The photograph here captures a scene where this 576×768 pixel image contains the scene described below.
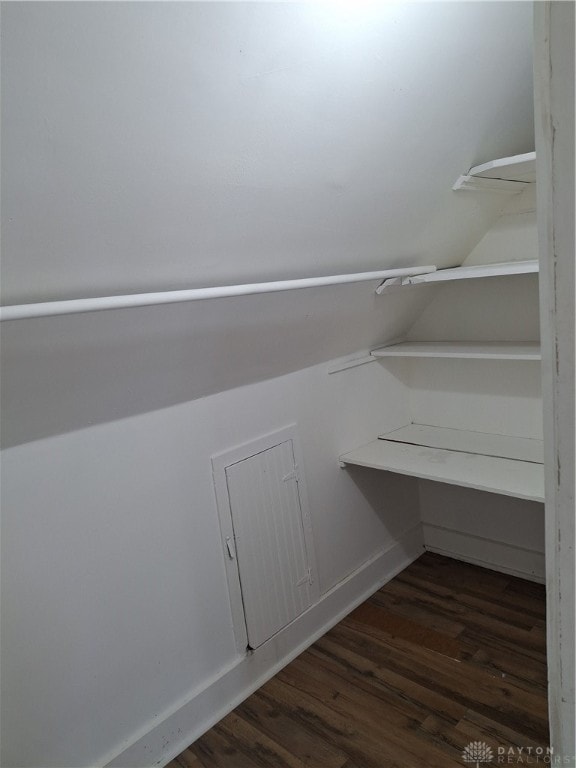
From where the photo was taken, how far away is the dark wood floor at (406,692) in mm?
1941

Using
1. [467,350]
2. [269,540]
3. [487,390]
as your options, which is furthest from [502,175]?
[269,540]

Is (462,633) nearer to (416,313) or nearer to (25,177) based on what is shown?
(416,313)

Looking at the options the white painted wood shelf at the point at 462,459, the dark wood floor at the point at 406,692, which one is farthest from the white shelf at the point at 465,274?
the dark wood floor at the point at 406,692

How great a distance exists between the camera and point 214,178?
55.5 inches

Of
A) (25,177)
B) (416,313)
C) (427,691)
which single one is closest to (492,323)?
(416,313)

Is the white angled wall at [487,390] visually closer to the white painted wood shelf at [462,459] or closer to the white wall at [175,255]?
the white painted wood shelf at [462,459]

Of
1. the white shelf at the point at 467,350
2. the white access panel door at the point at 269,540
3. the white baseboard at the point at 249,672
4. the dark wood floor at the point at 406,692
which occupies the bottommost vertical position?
the dark wood floor at the point at 406,692

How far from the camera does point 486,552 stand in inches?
116

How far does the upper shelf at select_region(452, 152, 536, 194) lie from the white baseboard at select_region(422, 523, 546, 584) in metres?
1.62

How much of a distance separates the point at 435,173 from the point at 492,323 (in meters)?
1.01

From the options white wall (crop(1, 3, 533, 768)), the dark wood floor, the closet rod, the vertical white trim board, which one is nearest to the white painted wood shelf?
white wall (crop(1, 3, 533, 768))

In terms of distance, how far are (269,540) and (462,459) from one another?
0.89 meters

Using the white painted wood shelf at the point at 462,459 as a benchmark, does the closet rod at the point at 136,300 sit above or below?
above

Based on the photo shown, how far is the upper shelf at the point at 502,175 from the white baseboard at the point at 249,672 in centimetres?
172
